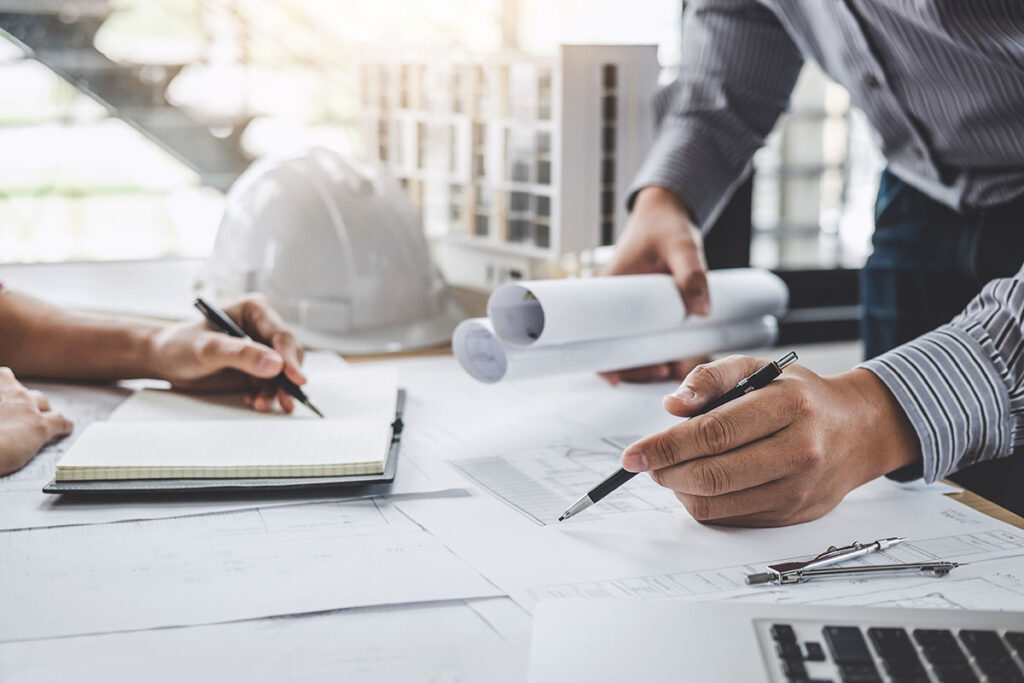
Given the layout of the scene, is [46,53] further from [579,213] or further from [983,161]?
[983,161]

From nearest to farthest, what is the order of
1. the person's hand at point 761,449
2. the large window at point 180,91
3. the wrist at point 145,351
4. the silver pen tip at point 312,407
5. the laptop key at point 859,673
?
the laptop key at point 859,673 < the person's hand at point 761,449 < the silver pen tip at point 312,407 < the wrist at point 145,351 < the large window at point 180,91

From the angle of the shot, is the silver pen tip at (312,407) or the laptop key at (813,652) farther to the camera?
the silver pen tip at (312,407)

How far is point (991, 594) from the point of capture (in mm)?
623

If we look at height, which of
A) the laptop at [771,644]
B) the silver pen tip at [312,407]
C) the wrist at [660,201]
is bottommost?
the silver pen tip at [312,407]

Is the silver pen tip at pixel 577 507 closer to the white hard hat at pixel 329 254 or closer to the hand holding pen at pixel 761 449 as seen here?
the hand holding pen at pixel 761 449

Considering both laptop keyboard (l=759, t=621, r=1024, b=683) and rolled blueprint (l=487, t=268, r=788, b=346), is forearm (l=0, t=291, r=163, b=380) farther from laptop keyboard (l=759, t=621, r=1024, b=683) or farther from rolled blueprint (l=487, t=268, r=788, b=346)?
laptop keyboard (l=759, t=621, r=1024, b=683)

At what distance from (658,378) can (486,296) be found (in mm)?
343

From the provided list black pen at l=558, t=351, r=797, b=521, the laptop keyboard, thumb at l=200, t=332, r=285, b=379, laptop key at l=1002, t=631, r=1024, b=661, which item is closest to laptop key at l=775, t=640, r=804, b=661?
the laptop keyboard

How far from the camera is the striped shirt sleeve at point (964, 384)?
0.80 meters

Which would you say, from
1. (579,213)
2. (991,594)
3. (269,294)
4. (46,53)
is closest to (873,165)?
(579,213)

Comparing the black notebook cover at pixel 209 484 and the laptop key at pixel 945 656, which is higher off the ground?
the laptop key at pixel 945 656

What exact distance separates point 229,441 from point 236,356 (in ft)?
0.56

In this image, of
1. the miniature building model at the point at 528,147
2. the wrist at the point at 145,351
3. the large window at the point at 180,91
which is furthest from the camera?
the large window at the point at 180,91

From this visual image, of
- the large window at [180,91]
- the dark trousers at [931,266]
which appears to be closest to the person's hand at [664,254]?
the dark trousers at [931,266]
